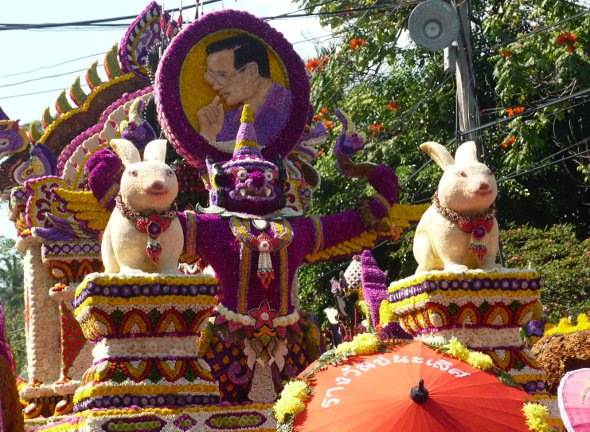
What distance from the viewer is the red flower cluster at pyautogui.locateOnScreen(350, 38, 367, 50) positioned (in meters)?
14.0

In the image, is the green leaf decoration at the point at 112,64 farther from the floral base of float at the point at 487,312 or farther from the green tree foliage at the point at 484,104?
the floral base of float at the point at 487,312

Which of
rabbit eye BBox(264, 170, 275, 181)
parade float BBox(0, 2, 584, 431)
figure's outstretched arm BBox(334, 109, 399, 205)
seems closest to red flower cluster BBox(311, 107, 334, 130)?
parade float BBox(0, 2, 584, 431)

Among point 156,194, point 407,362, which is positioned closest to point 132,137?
point 156,194

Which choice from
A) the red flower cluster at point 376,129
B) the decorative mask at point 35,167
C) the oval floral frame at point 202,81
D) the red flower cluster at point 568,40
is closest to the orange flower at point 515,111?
the red flower cluster at point 568,40

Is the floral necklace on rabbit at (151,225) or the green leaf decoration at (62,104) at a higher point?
the green leaf decoration at (62,104)

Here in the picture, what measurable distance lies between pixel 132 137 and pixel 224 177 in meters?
0.82

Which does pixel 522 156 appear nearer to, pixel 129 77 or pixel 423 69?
pixel 423 69

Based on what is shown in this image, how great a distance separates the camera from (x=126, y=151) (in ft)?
23.2

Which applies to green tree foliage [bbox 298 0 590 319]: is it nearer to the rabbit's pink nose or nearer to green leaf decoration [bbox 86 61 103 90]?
green leaf decoration [bbox 86 61 103 90]

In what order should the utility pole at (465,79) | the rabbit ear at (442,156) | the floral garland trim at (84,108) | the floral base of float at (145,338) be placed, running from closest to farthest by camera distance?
1. the floral base of float at (145,338)
2. the rabbit ear at (442,156)
3. the utility pole at (465,79)
4. the floral garland trim at (84,108)

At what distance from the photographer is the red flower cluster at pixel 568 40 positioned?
13.0 meters

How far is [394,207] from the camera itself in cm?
809

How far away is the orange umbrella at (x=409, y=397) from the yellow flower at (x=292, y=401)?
0.10ft

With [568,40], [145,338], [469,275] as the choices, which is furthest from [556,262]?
[145,338]
